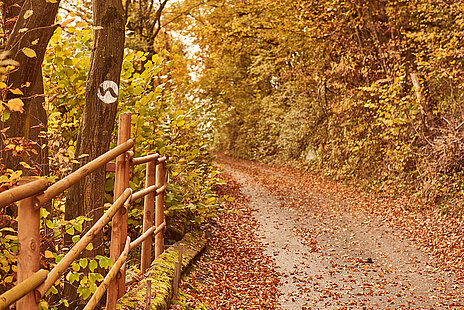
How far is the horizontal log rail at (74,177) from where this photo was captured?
241 centimetres

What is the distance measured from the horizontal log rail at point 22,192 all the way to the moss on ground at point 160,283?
7.15 ft

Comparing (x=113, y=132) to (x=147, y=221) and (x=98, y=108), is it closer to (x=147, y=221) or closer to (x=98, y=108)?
(x=147, y=221)

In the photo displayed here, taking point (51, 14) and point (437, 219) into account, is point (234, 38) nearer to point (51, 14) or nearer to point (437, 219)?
point (437, 219)

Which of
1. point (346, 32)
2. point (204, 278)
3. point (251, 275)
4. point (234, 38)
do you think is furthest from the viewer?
point (234, 38)

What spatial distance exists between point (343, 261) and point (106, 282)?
19.2ft

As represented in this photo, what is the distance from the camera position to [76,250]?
293 cm

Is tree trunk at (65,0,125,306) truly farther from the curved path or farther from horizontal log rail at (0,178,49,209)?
the curved path

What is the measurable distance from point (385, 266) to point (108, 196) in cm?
499

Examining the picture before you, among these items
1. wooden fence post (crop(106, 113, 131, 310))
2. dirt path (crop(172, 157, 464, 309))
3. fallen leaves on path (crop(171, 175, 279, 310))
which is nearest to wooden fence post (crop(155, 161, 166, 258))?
fallen leaves on path (crop(171, 175, 279, 310))

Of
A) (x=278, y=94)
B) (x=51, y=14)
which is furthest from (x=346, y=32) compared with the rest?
(x=51, y=14)

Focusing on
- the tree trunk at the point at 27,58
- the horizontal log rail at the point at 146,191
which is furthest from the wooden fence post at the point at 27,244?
the horizontal log rail at the point at 146,191

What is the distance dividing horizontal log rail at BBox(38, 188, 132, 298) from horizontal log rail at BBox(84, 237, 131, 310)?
412mm

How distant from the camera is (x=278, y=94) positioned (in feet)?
83.6

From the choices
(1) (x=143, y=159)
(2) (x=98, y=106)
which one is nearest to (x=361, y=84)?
(1) (x=143, y=159)
